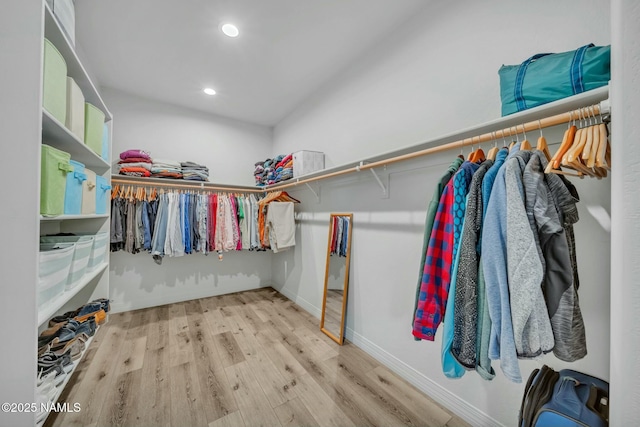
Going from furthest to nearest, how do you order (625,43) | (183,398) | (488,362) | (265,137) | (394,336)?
1. (265,137)
2. (394,336)
3. (183,398)
4. (488,362)
5. (625,43)

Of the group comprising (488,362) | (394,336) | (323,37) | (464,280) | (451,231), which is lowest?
(394,336)

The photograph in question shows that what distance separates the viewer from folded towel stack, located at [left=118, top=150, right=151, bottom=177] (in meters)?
2.57

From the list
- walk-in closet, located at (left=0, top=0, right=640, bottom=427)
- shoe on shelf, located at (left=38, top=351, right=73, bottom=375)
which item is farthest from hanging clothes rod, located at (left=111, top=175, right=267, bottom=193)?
shoe on shelf, located at (left=38, top=351, right=73, bottom=375)

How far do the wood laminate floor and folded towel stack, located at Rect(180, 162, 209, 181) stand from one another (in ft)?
5.65

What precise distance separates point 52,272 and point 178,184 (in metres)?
1.93

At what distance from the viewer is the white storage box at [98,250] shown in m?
1.71

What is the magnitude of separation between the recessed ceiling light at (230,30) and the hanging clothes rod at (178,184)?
1.71m

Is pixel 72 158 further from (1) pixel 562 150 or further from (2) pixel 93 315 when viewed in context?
(1) pixel 562 150

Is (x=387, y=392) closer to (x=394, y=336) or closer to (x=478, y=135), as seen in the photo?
(x=394, y=336)

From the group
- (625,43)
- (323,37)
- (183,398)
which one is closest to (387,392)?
(183,398)

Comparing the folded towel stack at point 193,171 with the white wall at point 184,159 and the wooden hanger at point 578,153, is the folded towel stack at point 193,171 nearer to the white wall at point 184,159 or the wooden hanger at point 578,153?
the white wall at point 184,159

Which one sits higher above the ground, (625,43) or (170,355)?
(625,43)

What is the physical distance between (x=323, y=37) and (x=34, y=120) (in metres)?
1.89

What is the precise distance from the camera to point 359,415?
1.37 m
